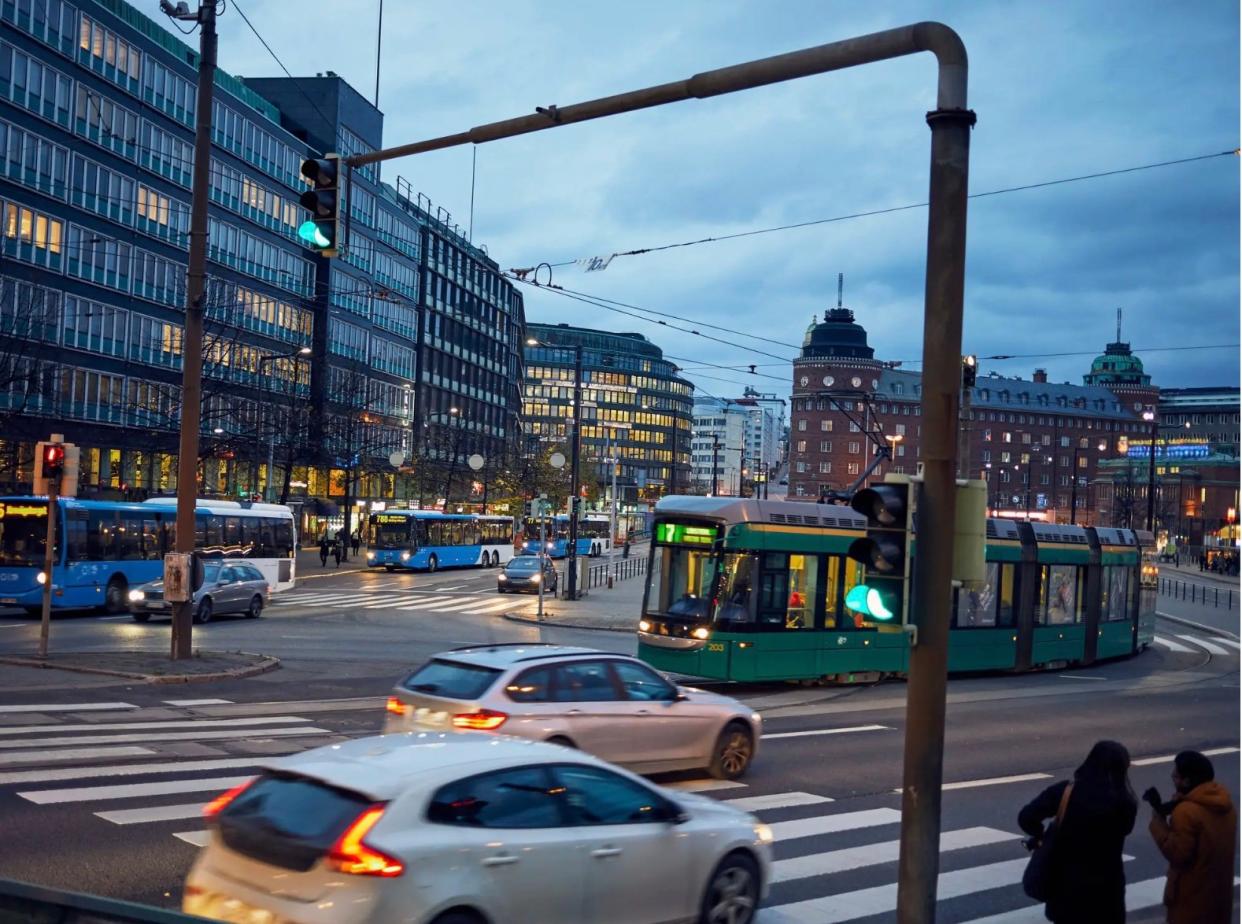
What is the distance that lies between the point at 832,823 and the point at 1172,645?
103 ft

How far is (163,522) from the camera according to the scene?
3519 cm

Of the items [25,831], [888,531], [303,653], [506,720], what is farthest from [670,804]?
[303,653]

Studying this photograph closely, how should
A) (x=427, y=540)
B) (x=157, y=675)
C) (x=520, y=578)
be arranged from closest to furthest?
(x=157, y=675) < (x=520, y=578) < (x=427, y=540)

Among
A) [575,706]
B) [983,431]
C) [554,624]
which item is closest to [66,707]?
[575,706]

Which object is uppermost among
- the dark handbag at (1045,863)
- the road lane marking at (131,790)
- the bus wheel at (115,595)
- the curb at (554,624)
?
the dark handbag at (1045,863)

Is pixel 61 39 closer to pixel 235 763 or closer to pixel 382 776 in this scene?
pixel 235 763

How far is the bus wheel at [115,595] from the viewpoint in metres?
33.6

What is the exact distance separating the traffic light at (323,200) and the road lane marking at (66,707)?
882 centimetres

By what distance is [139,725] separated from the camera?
16.0 metres

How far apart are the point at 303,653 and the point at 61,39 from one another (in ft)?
120

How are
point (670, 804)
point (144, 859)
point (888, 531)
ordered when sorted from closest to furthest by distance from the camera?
point (888, 531) < point (670, 804) < point (144, 859)

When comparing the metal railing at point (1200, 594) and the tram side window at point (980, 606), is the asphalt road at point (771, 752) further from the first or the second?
the metal railing at point (1200, 594)

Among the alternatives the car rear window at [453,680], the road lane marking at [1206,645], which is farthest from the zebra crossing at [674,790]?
the road lane marking at [1206,645]

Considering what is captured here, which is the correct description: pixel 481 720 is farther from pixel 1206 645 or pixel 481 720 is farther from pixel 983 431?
pixel 983 431
